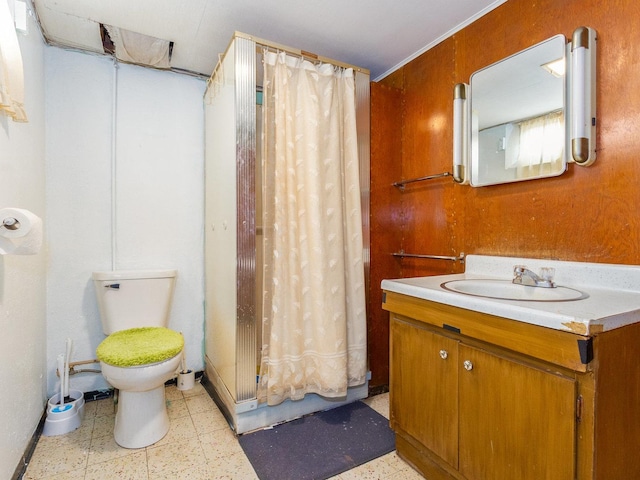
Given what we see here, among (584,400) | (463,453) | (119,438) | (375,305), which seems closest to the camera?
(584,400)

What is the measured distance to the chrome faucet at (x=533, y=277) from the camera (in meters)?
1.39

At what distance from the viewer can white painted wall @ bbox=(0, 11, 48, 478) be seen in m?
1.30

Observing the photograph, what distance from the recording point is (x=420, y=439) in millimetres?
1427

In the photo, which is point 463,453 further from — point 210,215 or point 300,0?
point 300,0

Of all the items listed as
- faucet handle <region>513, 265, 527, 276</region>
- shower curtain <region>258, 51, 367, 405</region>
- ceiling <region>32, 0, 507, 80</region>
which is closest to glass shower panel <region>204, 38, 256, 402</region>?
shower curtain <region>258, 51, 367, 405</region>

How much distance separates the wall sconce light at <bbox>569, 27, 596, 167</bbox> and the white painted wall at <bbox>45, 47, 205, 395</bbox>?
2.18 metres

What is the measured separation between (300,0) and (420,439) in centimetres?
211

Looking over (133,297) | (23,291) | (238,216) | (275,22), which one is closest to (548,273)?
(238,216)

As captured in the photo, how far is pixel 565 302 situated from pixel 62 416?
7.84 ft

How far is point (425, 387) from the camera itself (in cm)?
140

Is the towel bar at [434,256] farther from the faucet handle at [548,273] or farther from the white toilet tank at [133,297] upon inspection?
the white toilet tank at [133,297]

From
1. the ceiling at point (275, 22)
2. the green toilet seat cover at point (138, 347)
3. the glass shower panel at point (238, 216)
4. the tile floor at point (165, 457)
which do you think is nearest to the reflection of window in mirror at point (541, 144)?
the ceiling at point (275, 22)

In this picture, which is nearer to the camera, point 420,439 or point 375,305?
point 420,439

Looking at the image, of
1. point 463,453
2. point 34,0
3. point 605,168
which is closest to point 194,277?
point 34,0
